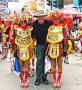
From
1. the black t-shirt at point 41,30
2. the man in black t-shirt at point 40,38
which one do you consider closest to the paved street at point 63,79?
the man in black t-shirt at point 40,38

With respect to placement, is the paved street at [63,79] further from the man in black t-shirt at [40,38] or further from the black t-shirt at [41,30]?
the black t-shirt at [41,30]

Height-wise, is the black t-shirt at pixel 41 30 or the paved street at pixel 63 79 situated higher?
the black t-shirt at pixel 41 30

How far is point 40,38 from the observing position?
1071 cm

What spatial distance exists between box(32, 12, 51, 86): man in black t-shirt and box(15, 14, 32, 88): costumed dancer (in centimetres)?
18

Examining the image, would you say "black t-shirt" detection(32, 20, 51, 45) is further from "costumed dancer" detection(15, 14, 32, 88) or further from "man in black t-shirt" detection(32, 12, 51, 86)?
"costumed dancer" detection(15, 14, 32, 88)

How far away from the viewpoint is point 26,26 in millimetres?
10633

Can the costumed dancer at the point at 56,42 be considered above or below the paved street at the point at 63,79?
above

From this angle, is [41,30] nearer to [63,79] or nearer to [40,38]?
[40,38]

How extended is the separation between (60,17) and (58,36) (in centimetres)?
49

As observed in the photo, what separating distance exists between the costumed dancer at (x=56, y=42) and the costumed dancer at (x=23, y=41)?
0.52m

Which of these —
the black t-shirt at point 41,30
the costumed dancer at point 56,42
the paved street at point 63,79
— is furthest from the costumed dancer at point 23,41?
the costumed dancer at point 56,42

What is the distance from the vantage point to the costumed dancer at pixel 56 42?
10.5 metres

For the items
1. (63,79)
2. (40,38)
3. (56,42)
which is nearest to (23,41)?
(40,38)

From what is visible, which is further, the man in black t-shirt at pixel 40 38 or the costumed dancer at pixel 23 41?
the man in black t-shirt at pixel 40 38
